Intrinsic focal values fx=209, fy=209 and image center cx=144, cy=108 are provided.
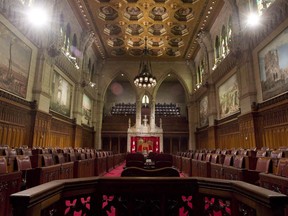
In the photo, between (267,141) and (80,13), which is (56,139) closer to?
(80,13)

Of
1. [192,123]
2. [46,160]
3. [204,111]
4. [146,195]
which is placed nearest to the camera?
[146,195]

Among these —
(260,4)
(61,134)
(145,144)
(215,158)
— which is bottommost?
(215,158)

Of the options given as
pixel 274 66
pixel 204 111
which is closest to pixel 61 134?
pixel 204 111

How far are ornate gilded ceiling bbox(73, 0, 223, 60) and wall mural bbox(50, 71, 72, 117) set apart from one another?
5123 mm

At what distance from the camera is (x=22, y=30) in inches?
358

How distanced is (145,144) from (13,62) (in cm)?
1494

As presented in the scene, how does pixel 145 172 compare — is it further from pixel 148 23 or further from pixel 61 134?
pixel 148 23

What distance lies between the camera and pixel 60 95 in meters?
13.0

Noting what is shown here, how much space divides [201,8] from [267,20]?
6419 mm

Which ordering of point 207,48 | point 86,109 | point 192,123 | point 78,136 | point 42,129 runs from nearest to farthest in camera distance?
1. point 42,129
2. point 78,136
3. point 207,48
4. point 86,109
5. point 192,123

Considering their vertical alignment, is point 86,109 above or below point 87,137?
above

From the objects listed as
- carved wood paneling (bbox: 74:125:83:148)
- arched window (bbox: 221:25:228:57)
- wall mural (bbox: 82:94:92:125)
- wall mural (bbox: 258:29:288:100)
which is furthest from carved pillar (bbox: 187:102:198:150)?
wall mural (bbox: 258:29:288:100)

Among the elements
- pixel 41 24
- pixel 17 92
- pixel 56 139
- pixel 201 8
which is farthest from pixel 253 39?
pixel 56 139

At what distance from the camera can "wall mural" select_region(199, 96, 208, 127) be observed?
683 inches
